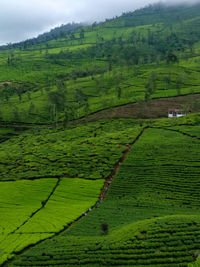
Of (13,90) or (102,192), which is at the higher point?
(13,90)

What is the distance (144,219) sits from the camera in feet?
119

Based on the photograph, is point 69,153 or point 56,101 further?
point 56,101

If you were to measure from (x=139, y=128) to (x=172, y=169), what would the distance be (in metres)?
34.1

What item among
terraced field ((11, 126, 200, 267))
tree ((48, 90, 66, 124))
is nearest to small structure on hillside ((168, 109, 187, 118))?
terraced field ((11, 126, 200, 267))

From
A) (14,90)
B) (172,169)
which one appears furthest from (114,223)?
(14,90)

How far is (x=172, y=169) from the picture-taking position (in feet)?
176

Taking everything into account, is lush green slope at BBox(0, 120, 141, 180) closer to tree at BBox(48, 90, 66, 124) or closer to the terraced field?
the terraced field

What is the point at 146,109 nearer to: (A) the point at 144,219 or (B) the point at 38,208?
(B) the point at 38,208

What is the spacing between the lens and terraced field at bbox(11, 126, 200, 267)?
Answer: 26.0 meters

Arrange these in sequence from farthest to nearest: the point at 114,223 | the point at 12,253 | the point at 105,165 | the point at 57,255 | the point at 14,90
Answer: the point at 14,90
the point at 105,165
the point at 114,223
the point at 12,253
the point at 57,255

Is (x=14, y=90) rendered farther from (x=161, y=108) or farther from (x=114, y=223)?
(x=114, y=223)

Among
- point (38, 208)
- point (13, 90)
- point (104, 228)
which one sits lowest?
point (38, 208)

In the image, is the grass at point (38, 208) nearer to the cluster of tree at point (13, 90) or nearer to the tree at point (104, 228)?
the tree at point (104, 228)

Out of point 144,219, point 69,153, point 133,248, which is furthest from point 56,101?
point 133,248
